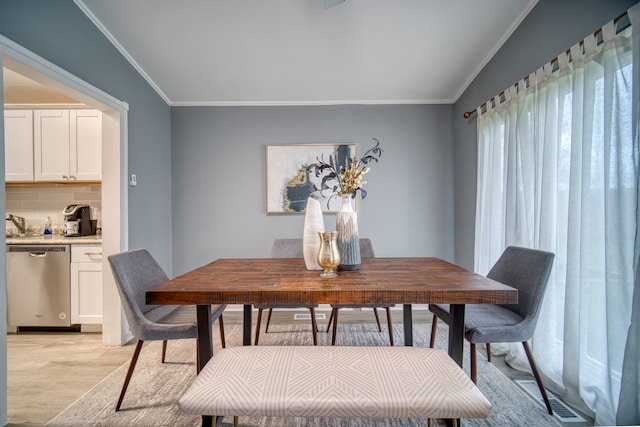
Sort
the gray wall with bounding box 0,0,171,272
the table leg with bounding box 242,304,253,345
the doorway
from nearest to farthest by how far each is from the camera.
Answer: the gray wall with bounding box 0,0,171,272 < the table leg with bounding box 242,304,253,345 < the doorway

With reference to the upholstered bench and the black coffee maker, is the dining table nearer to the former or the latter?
Result: the upholstered bench

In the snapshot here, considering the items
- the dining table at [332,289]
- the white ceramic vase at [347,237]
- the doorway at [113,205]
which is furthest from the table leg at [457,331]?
the doorway at [113,205]

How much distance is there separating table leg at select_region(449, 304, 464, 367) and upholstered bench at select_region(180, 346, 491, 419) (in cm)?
23

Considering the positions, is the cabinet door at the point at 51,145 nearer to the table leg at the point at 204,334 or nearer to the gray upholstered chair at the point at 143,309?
the gray upholstered chair at the point at 143,309

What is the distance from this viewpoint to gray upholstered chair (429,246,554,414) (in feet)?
4.89

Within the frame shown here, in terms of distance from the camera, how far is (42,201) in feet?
10.5

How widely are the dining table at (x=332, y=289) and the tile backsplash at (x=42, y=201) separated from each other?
Result: 262 centimetres

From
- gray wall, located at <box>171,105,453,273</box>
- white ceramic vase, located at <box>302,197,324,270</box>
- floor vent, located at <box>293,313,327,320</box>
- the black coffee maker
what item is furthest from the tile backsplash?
white ceramic vase, located at <box>302,197,324,270</box>

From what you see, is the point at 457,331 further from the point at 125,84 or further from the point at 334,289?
the point at 125,84

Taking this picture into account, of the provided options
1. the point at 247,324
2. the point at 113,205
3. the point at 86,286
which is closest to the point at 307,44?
the point at 113,205

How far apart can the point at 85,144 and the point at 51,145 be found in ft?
1.11

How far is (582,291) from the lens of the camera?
5.09 ft

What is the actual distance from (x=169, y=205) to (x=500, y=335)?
3383 millimetres

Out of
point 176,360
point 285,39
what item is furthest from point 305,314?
point 285,39
